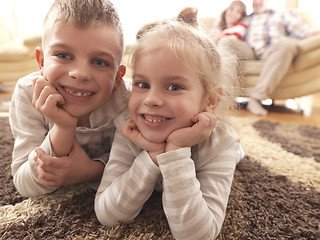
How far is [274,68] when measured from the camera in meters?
2.16

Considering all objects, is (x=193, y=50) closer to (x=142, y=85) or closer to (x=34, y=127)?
(x=142, y=85)

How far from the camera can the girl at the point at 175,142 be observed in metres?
0.56

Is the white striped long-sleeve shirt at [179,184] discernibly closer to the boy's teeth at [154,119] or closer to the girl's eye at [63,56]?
the boy's teeth at [154,119]

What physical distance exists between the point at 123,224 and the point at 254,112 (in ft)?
5.89

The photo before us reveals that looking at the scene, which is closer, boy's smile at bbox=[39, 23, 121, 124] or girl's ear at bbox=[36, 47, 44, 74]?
boy's smile at bbox=[39, 23, 121, 124]

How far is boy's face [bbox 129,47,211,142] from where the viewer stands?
61 centimetres

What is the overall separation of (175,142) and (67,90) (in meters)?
0.30

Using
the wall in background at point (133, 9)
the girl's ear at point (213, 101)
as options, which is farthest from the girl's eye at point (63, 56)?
the wall in background at point (133, 9)

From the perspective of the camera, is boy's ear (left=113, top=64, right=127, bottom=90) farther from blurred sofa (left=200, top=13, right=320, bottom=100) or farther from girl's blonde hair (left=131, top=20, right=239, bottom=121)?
blurred sofa (left=200, top=13, right=320, bottom=100)

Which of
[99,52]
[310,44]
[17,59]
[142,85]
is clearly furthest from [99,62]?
[17,59]

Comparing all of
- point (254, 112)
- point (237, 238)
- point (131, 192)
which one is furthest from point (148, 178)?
point (254, 112)

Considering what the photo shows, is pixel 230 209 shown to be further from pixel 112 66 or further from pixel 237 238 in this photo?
pixel 112 66

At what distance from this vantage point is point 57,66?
67 cm

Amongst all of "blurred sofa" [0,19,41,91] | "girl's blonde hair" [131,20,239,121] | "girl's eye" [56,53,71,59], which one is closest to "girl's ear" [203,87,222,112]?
"girl's blonde hair" [131,20,239,121]
